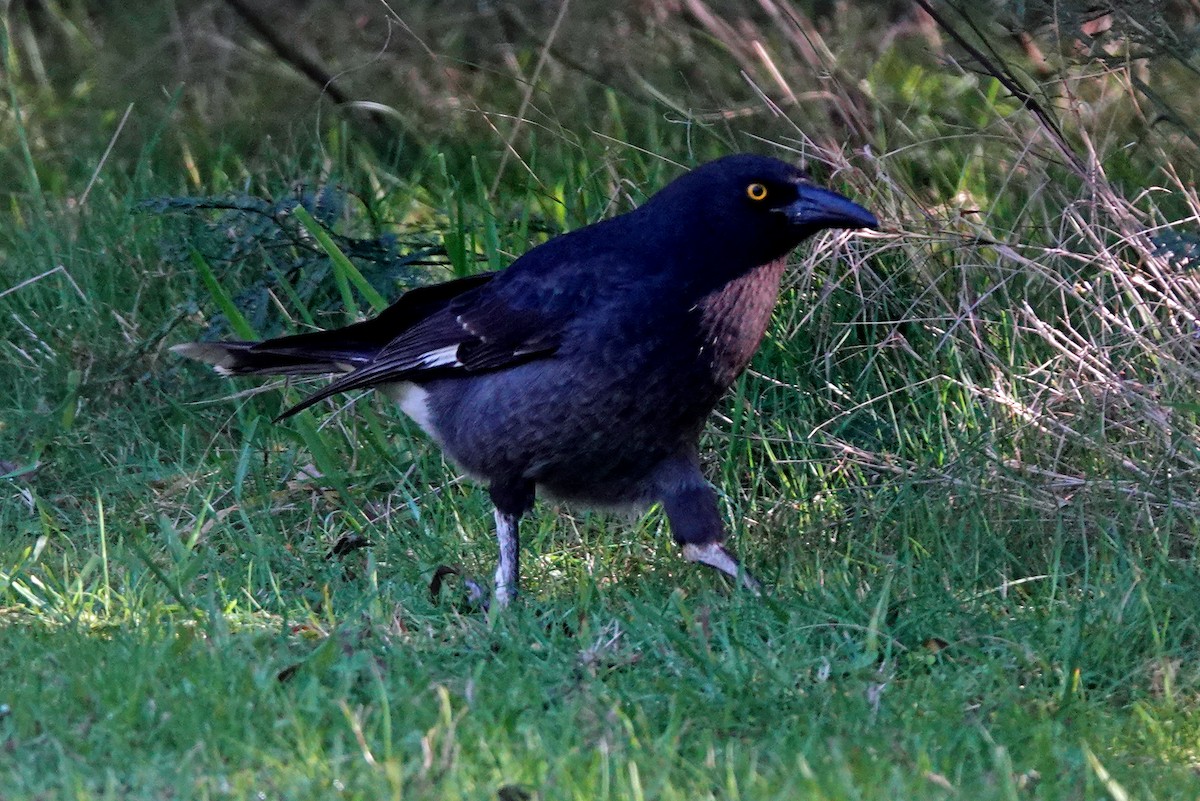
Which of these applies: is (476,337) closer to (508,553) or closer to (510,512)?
(510,512)

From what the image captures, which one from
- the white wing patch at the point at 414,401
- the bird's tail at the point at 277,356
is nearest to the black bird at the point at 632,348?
the white wing patch at the point at 414,401

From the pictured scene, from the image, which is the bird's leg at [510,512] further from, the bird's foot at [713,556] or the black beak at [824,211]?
the black beak at [824,211]

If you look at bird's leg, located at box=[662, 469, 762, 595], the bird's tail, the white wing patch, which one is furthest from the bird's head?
the bird's tail

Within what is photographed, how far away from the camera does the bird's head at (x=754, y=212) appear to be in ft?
15.7

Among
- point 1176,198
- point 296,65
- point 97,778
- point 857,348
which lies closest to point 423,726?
point 97,778

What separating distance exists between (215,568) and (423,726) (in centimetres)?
160

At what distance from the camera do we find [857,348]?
5.79 m

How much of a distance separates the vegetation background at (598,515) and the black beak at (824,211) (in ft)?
2.54

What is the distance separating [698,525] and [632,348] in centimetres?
59

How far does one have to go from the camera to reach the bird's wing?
196 inches

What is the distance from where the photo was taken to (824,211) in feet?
15.7

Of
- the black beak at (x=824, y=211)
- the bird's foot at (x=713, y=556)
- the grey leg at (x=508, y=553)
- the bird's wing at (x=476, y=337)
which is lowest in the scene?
the bird's foot at (x=713, y=556)

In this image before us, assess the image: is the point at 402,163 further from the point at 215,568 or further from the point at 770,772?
the point at 770,772

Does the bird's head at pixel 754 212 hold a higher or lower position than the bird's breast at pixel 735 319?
higher
